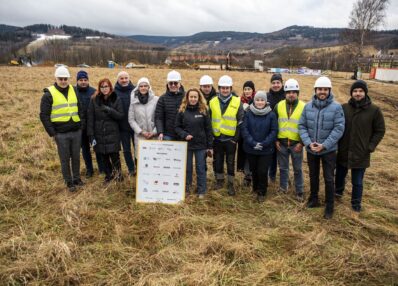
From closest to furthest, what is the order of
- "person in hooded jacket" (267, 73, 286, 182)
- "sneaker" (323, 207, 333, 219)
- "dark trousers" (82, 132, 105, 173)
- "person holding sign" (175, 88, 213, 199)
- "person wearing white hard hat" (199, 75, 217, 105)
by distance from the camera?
"sneaker" (323, 207, 333, 219)
"person holding sign" (175, 88, 213, 199)
"person wearing white hard hat" (199, 75, 217, 105)
"person in hooded jacket" (267, 73, 286, 182)
"dark trousers" (82, 132, 105, 173)

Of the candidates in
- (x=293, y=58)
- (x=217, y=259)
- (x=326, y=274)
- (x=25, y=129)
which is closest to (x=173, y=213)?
(x=217, y=259)

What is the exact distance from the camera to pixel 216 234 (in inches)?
168

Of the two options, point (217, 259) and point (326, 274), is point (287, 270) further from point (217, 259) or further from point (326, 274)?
point (217, 259)

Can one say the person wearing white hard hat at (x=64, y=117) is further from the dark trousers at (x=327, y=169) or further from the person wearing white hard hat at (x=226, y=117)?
the dark trousers at (x=327, y=169)

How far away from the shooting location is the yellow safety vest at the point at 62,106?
208 inches

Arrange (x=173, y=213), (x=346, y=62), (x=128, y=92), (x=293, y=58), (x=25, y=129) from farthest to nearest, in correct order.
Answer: (x=293, y=58) → (x=346, y=62) → (x=25, y=129) → (x=128, y=92) → (x=173, y=213)

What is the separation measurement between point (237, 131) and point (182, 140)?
101 centimetres

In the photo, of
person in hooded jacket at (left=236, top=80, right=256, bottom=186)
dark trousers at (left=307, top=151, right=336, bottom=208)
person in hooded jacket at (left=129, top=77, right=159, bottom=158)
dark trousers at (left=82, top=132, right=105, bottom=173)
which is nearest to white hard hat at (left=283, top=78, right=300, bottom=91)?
person in hooded jacket at (left=236, top=80, right=256, bottom=186)

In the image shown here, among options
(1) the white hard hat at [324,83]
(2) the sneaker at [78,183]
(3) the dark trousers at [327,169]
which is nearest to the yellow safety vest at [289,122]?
(3) the dark trousers at [327,169]

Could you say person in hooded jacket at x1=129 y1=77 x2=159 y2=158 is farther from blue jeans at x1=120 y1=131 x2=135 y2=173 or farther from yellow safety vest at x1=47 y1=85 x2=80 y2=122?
yellow safety vest at x1=47 y1=85 x2=80 y2=122

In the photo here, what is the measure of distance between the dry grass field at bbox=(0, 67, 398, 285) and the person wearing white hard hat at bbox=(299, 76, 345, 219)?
2.46ft

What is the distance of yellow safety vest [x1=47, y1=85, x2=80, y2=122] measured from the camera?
208 inches

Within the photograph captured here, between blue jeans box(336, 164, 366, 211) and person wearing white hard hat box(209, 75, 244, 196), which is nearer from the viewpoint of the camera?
blue jeans box(336, 164, 366, 211)

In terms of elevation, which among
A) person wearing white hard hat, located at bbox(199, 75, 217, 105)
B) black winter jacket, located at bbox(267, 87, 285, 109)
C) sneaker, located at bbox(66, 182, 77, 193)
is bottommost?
sneaker, located at bbox(66, 182, 77, 193)
